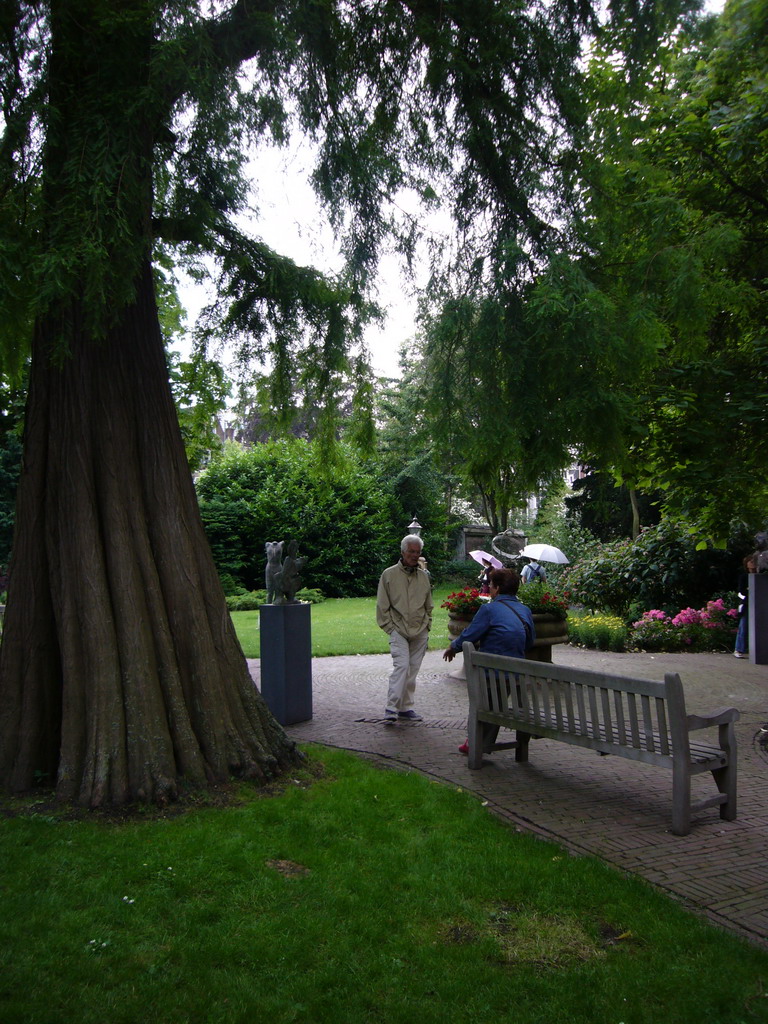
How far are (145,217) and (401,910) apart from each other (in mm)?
4641

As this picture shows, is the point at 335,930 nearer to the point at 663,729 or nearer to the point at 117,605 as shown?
the point at 663,729

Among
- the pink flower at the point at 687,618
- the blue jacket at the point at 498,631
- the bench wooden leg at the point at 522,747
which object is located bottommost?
the bench wooden leg at the point at 522,747

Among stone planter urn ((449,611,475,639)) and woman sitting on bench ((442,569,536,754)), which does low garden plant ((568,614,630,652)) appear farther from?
woman sitting on bench ((442,569,536,754))

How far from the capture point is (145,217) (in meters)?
5.52

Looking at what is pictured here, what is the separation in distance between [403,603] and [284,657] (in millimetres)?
1360

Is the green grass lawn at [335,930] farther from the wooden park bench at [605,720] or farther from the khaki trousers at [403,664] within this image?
the khaki trousers at [403,664]

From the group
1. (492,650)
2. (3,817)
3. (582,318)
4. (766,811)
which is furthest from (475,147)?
(3,817)

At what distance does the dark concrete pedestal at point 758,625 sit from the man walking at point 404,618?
7.05 metres

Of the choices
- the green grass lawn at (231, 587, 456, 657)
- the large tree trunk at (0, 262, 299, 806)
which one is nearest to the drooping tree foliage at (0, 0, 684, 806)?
the large tree trunk at (0, 262, 299, 806)

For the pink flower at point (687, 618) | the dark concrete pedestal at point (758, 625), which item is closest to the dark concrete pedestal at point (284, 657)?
the dark concrete pedestal at point (758, 625)

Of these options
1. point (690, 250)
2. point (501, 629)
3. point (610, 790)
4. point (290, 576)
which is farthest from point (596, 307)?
point (290, 576)

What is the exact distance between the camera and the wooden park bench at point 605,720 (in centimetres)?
508

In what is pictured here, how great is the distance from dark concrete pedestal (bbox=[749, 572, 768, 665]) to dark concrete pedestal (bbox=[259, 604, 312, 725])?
8117 millimetres

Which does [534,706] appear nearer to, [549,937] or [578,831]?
[578,831]
